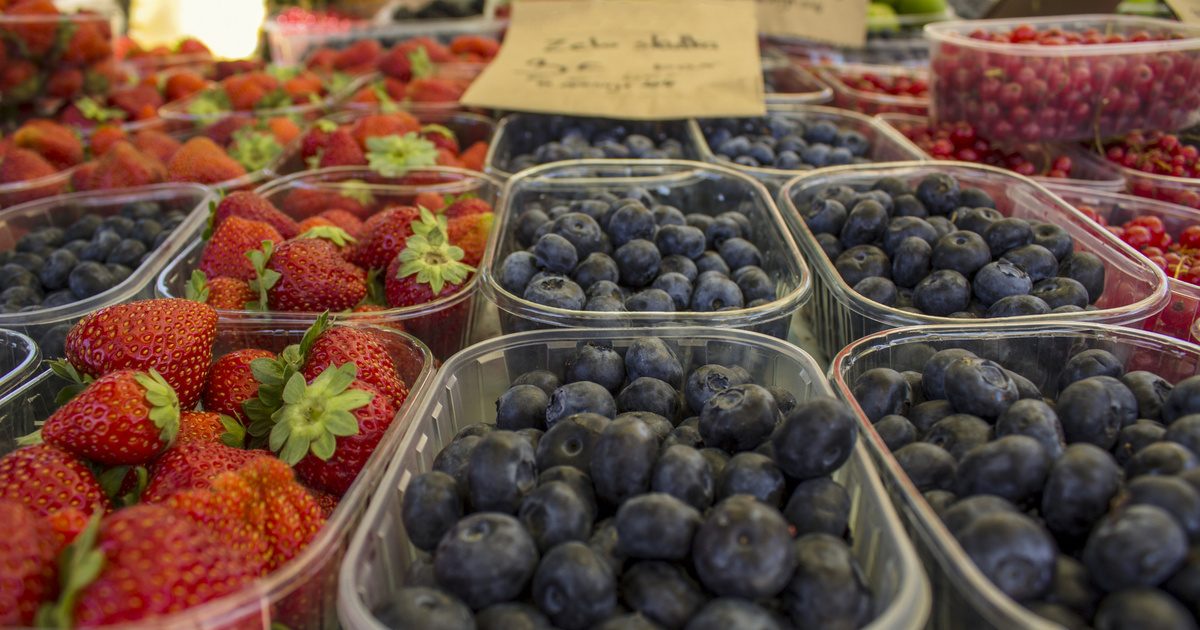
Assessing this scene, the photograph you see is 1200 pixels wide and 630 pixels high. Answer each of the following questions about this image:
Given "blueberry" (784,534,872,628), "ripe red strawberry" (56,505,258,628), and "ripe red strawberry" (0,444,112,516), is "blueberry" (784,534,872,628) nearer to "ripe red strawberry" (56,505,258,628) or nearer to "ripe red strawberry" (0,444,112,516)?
"ripe red strawberry" (56,505,258,628)

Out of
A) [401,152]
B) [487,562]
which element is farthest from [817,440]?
[401,152]

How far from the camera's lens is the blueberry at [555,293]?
1.28m

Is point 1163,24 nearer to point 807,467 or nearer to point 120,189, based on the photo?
point 807,467

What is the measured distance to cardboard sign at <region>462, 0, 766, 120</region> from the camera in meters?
2.26

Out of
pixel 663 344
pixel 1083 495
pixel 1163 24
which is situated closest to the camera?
pixel 1083 495

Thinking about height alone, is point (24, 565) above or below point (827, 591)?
above

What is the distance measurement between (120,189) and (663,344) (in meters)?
1.57

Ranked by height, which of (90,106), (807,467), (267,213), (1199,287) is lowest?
(1199,287)

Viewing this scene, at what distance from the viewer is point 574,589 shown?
737 mm

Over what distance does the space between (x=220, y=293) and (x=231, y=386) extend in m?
0.31

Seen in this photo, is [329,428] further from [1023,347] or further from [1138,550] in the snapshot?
[1023,347]

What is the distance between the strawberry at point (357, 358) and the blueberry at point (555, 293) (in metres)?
0.26

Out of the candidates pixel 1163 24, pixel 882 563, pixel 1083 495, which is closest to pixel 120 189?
pixel 882 563

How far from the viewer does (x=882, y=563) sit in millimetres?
779
